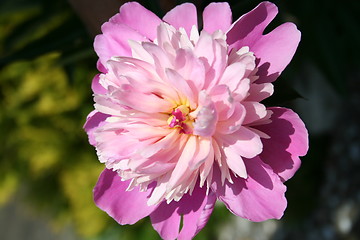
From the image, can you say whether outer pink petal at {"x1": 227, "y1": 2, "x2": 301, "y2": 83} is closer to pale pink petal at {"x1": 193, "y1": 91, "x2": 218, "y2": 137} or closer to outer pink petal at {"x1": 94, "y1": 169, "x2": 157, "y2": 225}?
pale pink petal at {"x1": 193, "y1": 91, "x2": 218, "y2": 137}

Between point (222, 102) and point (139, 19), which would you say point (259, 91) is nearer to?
point (222, 102)

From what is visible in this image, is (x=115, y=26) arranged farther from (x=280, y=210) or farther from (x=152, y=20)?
(x=280, y=210)

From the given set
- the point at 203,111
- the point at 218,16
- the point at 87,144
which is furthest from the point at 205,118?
the point at 87,144

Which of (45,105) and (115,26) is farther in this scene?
(45,105)

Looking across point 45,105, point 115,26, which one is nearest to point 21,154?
point 45,105

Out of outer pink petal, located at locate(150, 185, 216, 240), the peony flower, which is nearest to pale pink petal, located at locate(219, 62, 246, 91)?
the peony flower
